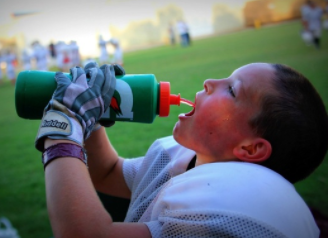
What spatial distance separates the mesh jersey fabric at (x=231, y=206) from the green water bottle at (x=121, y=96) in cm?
30

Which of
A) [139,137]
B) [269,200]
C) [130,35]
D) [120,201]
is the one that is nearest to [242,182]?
[269,200]

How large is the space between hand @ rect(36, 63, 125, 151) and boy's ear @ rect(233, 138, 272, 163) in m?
Answer: 0.41

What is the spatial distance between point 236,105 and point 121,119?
0.37 m

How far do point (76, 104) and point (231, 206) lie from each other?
1.49 feet

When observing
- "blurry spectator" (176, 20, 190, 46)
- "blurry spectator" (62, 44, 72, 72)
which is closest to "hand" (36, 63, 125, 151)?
"blurry spectator" (62, 44, 72, 72)

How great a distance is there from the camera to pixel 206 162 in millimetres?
1014

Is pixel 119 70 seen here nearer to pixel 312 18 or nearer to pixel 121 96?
pixel 121 96

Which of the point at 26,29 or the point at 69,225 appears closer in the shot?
the point at 69,225

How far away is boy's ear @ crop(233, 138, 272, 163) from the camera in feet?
3.07

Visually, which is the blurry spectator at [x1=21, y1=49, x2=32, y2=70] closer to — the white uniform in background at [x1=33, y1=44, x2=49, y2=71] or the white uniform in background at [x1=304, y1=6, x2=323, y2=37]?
the white uniform in background at [x1=33, y1=44, x2=49, y2=71]

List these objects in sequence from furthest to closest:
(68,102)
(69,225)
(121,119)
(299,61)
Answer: (299,61) → (121,119) → (68,102) → (69,225)

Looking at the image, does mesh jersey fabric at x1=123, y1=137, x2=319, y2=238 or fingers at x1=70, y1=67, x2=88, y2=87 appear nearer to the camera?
mesh jersey fabric at x1=123, y1=137, x2=319, y2=238

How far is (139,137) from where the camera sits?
3.49m

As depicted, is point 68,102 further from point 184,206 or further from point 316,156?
point 316,156
